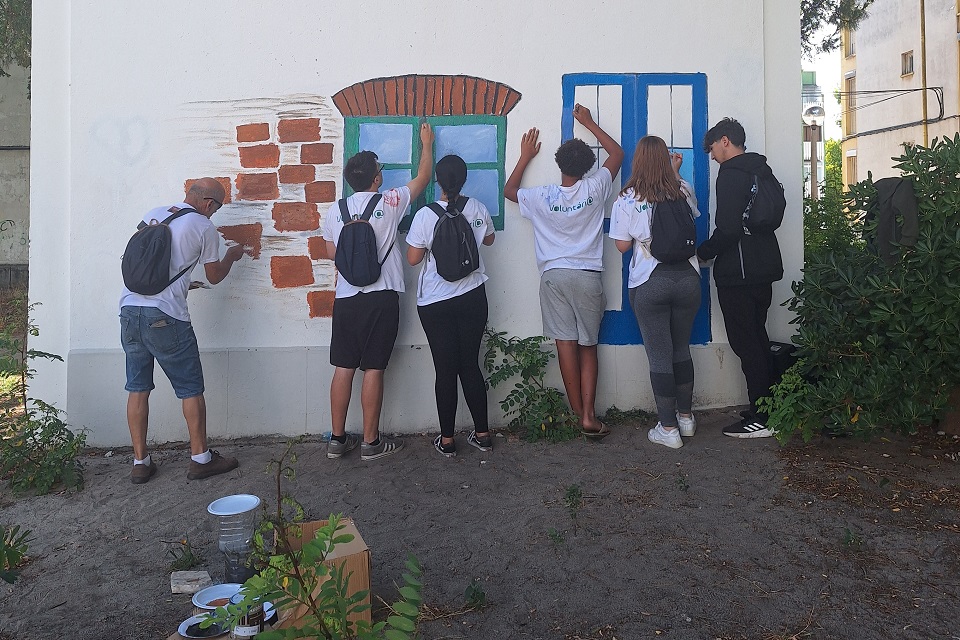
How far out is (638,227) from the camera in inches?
192

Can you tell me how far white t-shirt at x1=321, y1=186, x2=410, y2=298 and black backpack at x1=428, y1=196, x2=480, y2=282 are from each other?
257 mm

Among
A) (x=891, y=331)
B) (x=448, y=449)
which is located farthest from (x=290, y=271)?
(x=891, y=331)

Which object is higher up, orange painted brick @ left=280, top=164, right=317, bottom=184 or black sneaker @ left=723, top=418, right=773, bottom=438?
orange painted brick @ left=280, top=164, right=317, bottom=184

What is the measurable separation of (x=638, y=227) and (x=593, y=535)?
6.55ft

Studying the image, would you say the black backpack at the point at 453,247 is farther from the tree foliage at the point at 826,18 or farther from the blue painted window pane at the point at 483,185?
the tree foliage at the point at 826,18

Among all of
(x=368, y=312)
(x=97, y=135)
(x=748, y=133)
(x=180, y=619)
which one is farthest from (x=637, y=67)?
(x=180, y=619)

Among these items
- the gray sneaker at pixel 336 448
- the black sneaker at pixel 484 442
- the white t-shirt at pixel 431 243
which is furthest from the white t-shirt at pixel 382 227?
the black sneaker at pixel 484 442

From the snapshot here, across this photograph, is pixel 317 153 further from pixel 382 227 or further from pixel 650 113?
pixel 650 113

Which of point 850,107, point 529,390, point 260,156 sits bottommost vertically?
point 529,390

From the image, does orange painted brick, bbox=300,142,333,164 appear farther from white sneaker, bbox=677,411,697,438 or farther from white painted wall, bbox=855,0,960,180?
white painted wall, bbox=855,0,960,180

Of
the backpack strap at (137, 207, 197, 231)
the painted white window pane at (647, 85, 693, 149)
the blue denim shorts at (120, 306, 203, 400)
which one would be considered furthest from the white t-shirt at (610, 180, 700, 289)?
the blue denim shorts at (120, 306, 203, 400)

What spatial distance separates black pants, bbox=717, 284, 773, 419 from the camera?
5.04m

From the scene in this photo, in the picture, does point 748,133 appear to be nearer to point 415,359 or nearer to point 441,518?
point 415,359

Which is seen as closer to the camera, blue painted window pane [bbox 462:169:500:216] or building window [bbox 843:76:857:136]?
blue painted window pane [bbox 462:169:500:216]
